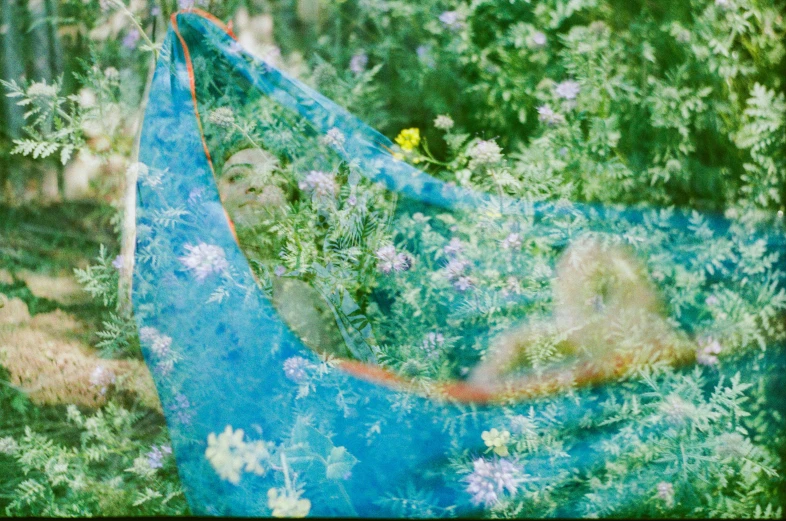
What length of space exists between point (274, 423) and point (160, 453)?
1.20 ft

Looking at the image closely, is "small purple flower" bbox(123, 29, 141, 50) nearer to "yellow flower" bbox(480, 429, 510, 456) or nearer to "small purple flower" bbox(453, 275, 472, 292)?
"small purple flower" bbox(453, 275, 472, 292)

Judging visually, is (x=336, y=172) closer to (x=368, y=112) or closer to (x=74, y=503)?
(x=368, y=112)

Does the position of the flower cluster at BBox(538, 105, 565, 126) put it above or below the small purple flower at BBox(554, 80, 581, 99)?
below

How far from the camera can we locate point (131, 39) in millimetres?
1762

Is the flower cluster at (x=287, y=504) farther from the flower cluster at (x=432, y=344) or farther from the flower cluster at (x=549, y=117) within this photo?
the flower cluster at (x=549, y=117)

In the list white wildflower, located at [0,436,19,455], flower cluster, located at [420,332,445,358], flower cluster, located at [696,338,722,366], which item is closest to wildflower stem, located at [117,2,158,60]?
flower cluster, located at [420,332,445,358]

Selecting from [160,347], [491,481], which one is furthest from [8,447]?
[491,481]

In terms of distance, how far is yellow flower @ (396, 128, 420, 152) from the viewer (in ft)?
5.45

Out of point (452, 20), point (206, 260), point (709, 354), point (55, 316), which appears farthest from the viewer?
point (55, 316)

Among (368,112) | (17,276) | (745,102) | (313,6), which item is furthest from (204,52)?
(745,102)

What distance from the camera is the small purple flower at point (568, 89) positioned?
1.67 meters

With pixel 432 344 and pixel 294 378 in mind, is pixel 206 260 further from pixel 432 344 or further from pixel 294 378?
pixel 432 344

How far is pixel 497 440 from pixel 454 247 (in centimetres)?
53

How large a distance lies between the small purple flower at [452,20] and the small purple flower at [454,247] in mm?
648
